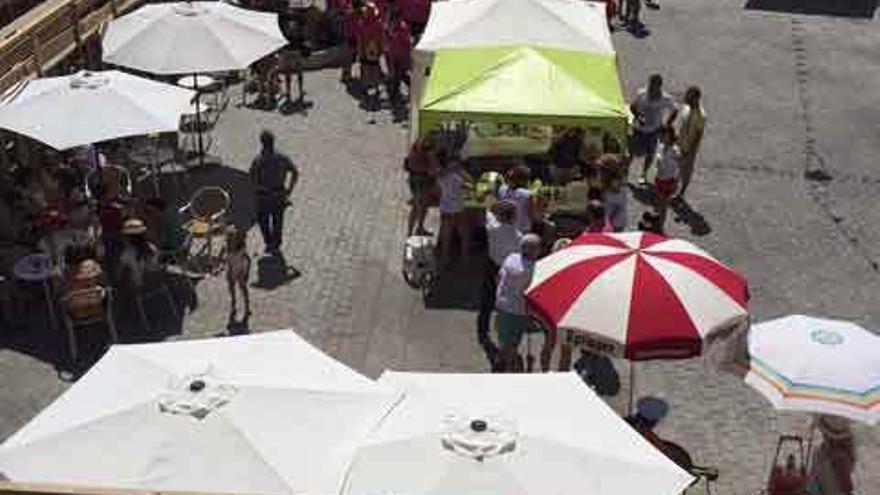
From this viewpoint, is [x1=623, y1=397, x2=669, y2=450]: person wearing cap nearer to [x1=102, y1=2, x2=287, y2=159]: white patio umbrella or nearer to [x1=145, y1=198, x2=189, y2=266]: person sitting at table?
[x1=145, y1=198, x2=189, y2=266]: person sitting at table

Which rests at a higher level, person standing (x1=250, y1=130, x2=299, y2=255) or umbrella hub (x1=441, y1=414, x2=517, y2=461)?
umbrella hub (x1=441, y1=414, x2=517, y2=461)

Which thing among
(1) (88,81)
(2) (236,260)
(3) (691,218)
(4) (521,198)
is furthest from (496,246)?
(1) (88,81)

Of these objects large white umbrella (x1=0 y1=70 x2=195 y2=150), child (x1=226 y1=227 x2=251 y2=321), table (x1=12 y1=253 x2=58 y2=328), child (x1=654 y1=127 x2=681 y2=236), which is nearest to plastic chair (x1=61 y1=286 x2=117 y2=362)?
table (x1=12 y1=253 x2=58 y2=328)

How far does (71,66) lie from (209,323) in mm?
5869

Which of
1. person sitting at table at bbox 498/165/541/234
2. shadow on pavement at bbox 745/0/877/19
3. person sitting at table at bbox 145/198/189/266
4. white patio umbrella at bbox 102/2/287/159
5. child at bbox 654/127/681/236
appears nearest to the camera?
person sitting at table at bbox 498/165/541/234

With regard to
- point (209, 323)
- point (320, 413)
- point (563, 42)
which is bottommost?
point (209, 323)

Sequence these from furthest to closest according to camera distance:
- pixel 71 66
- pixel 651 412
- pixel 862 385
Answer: pixel 71 66 → pixel 651 412 → pixel 862 385

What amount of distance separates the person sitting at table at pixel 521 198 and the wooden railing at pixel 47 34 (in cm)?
628

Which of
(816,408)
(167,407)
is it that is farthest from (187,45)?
(816,408)

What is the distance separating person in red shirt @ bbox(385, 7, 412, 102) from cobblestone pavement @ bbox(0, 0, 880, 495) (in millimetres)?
655

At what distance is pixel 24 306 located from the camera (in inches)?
459

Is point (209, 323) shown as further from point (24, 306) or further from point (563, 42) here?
point (563, 42)

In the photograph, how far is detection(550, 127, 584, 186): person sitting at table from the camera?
13266mm

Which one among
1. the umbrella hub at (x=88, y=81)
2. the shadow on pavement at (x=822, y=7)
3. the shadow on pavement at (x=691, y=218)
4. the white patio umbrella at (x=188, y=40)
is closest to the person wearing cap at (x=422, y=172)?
the white patio umbrella at (x=188, y=40)
